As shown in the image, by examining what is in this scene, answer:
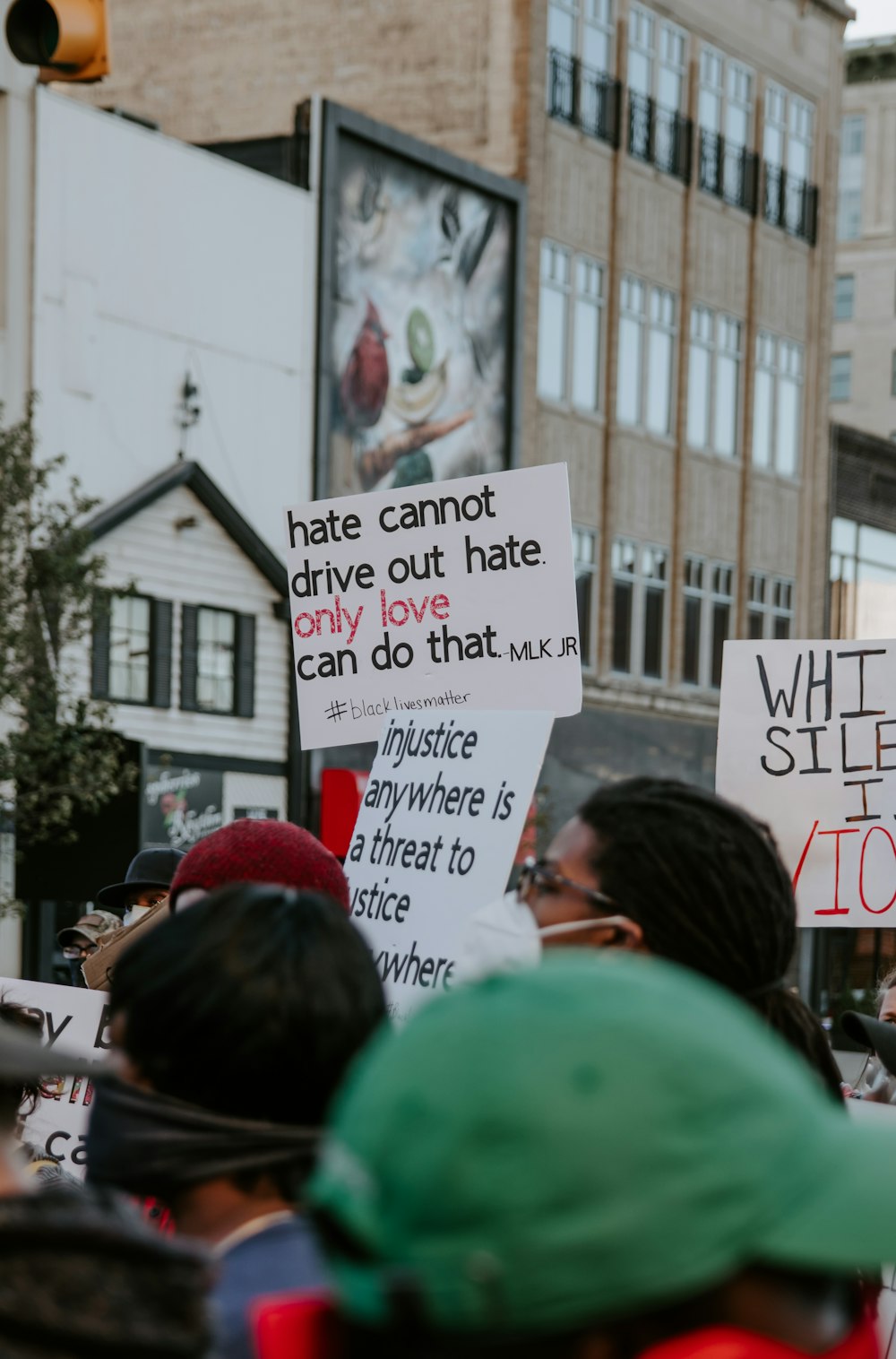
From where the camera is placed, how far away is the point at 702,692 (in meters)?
34.3

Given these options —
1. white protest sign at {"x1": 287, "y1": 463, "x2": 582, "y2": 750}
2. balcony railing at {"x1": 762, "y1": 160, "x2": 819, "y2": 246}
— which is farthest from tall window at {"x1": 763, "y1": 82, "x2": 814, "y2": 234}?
white protest sign at {"x1": 287, "y1": 463, "x2": 582, "y2": 750}

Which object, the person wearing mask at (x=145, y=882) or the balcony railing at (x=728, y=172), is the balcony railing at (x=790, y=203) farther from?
the person wearing mask at (x=145, y=882)

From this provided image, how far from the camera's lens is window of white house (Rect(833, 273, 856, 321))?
65.0 meters

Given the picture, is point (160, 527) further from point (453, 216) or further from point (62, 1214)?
point (62, 1214)

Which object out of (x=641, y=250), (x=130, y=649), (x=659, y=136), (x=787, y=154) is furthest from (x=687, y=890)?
(x=787, y=154)

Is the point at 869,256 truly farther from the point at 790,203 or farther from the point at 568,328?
the point at 568,328

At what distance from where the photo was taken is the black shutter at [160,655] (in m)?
23.6

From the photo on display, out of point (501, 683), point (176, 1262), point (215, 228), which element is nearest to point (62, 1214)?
point (176, 1262)

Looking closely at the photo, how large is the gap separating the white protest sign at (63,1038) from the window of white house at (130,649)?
57.3 feet

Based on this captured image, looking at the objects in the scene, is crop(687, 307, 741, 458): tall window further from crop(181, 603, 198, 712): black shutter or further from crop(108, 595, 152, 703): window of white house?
crop(108, 595, 152, 703): window of white house

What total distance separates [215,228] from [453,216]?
4.59 m

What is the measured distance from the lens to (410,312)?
91.2 feet

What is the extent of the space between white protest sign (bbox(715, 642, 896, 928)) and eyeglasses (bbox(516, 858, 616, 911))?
284 cm

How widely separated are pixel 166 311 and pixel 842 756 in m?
19.4
